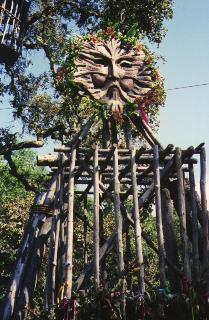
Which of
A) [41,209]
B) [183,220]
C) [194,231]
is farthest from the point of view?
[41,209]

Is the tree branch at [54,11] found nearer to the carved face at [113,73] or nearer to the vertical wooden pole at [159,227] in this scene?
the carved face at [113,73]

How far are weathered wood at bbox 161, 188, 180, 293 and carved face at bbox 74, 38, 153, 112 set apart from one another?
90.8 inches

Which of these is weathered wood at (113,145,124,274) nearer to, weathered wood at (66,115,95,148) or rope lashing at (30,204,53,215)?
weathered wood at (66,115,95,148)

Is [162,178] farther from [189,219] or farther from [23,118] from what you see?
[23,118]

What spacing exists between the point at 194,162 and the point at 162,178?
1094 millimetres

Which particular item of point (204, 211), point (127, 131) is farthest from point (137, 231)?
point (127, 131)

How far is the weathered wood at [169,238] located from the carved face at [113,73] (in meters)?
2.31

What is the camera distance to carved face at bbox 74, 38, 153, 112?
28.7 feet

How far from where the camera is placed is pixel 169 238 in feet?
27.7

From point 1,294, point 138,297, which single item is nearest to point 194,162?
point 138,297

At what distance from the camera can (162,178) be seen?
7852 millimetres

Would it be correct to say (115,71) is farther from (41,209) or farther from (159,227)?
(159,227)

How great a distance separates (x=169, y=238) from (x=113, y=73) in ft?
12.9

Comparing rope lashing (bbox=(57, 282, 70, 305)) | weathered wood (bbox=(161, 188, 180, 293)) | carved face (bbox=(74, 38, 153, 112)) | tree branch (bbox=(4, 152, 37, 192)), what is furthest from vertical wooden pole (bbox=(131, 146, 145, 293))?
tree branch (bbox=(4, 152, 37, 192))
